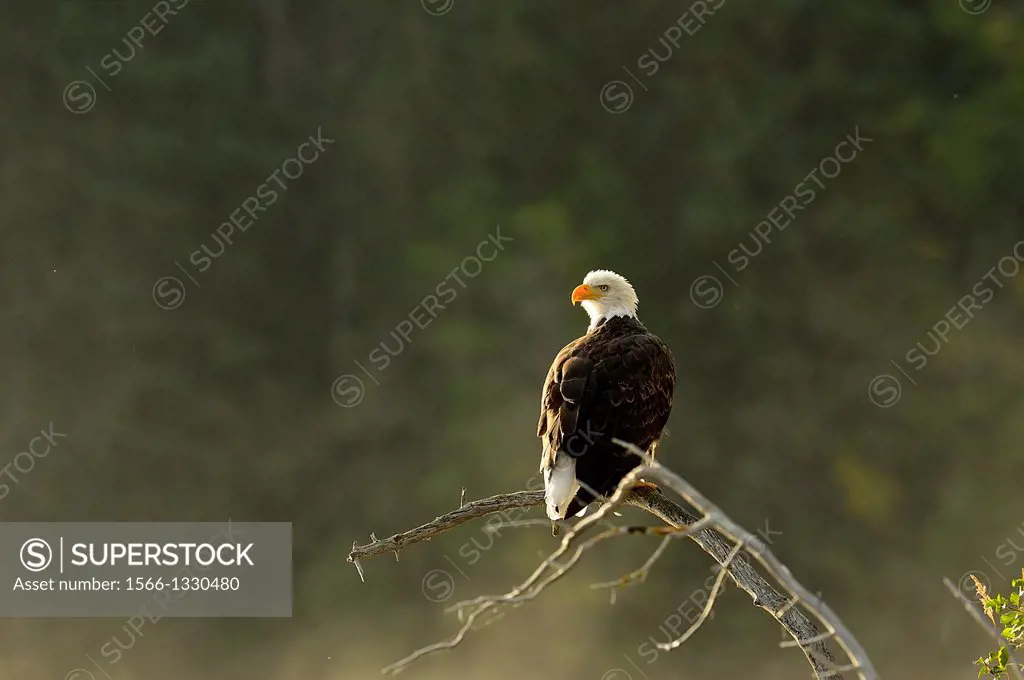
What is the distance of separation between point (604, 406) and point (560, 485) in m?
0.26

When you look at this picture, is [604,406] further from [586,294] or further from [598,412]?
[586,294]

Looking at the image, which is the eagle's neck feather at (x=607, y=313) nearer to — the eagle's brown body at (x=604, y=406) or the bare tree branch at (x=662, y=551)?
the eagle's brown body at (x=604, y=406)

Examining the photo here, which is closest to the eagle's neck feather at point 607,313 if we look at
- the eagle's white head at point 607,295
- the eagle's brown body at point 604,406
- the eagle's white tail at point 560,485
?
the eagle's white head at point 607,295

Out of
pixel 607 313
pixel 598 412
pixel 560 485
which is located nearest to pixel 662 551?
pixel 560 485

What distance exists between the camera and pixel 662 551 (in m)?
2.25

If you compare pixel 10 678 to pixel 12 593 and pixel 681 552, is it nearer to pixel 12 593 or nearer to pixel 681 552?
pixel 12 593

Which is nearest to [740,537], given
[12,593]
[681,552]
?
[681,552]

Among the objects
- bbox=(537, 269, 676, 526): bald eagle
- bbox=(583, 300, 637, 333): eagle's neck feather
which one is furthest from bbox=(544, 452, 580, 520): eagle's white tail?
bbox=(583, 300, 637, 333): eagle's neck feather

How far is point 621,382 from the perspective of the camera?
2.66 meters

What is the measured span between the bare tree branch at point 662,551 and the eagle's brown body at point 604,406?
3.8 inches

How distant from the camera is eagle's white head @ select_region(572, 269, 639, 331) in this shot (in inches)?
125

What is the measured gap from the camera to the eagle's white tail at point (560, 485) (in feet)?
8.02

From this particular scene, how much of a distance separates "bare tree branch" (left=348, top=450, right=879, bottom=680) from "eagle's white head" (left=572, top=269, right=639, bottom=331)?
29.7 inches

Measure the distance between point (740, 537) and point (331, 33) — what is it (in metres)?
6.27
